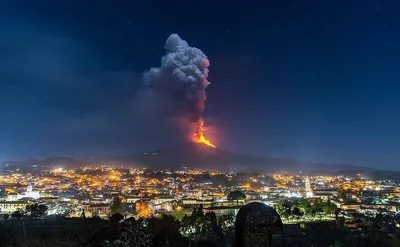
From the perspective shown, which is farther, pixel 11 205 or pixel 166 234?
pixel 11 205

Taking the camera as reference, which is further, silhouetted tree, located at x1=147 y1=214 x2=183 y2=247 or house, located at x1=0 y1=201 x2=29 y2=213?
house, located at x1=0 y1=201 x2=29 y2=213

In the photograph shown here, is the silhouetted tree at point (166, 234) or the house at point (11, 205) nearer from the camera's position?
the silhouetted tree at point (166, 234)

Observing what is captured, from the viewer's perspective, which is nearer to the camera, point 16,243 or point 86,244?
point 86,244

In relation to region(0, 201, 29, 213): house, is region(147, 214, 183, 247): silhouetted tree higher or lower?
higher

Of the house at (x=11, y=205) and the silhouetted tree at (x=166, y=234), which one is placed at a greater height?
the silhouetted tree at (x=166, y=234)

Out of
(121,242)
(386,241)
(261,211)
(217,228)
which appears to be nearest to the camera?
(261,211)

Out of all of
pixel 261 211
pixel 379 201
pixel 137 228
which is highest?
pixel 261 211

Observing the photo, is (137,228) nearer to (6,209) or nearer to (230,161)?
(6,209)

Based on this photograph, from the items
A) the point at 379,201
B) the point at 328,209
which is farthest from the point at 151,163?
the point at 328,209

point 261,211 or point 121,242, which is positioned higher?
point 261,211

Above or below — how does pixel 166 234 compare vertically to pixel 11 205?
above

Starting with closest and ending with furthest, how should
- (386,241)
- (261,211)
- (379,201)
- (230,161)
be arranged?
(261,211)
(386,241)
(379,201)
(230,161)
